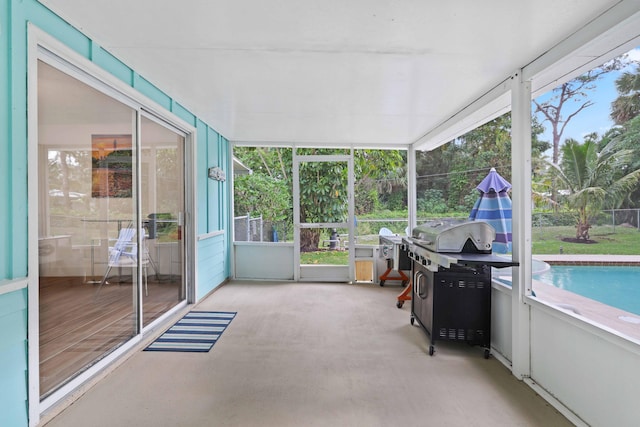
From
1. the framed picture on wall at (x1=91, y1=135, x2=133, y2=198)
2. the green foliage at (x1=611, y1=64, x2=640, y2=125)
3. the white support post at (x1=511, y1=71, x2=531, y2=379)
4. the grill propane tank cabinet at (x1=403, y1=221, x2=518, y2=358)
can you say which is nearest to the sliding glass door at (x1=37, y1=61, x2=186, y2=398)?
the framed picture on wall at (x1=91, y1=135, x2=133, y2=198)

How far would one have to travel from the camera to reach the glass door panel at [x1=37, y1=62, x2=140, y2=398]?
6.89 feet

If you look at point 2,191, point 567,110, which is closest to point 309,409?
point 2,191

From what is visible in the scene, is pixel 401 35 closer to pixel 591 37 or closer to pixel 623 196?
pixel 591 37

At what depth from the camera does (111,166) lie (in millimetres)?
2832

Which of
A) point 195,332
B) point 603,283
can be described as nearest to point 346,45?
point 603,283

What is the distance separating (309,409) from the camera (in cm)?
200

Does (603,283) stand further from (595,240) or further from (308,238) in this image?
(308,238)

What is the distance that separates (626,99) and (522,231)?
106 cm

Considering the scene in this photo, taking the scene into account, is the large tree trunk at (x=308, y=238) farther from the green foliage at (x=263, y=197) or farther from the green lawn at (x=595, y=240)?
the green lawn at (x=595, y=240)

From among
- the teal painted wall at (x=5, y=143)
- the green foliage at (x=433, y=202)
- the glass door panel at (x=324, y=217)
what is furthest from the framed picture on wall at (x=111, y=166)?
the green foliage at (x=433, y=202)

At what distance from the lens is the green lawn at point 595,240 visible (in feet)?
6.53

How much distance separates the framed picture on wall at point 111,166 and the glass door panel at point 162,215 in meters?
0.19

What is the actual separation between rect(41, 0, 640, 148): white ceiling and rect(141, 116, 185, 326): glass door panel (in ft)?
1.82

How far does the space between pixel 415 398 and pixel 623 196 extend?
1868 mm
